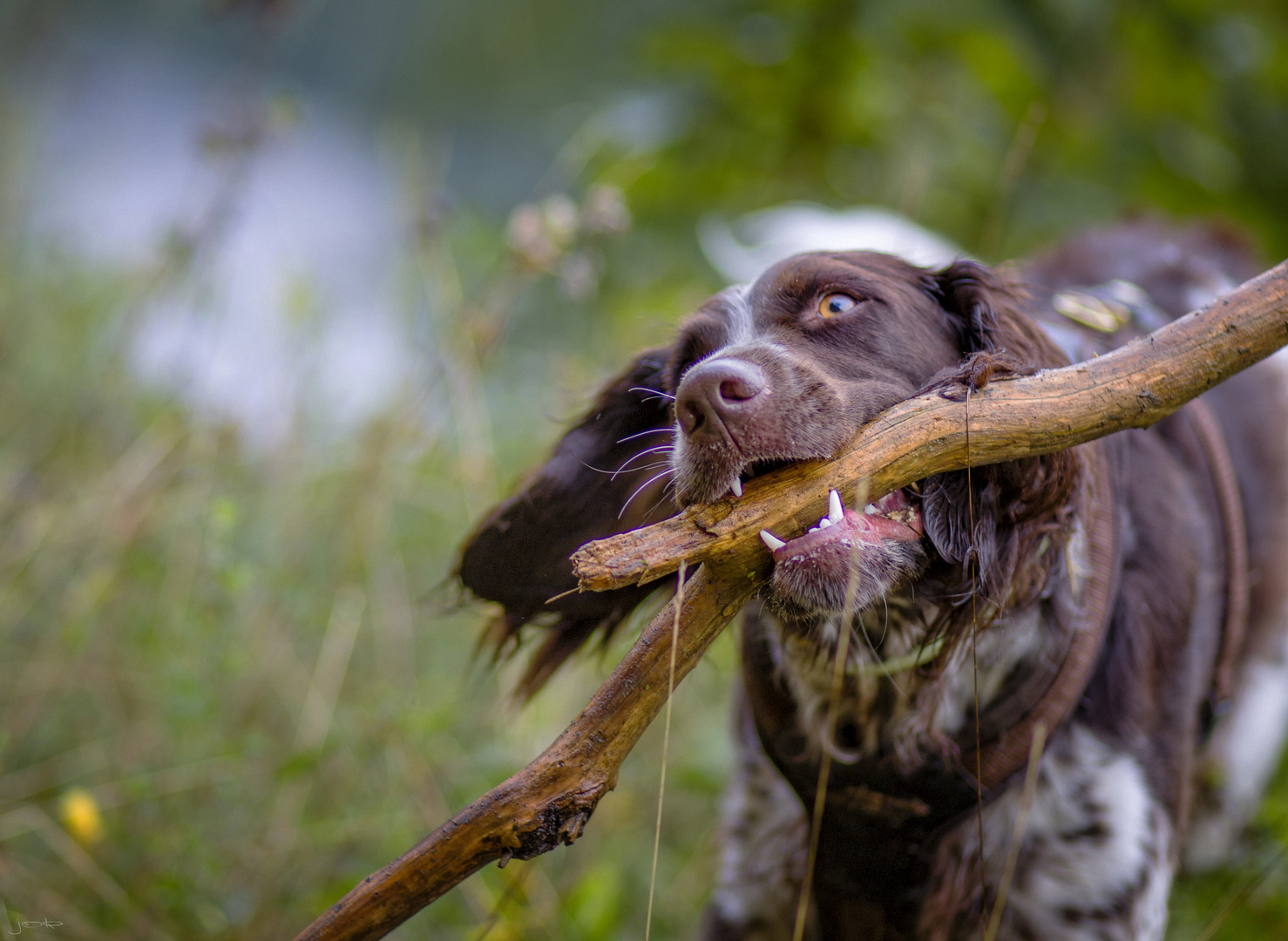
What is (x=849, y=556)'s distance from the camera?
1.43 meters

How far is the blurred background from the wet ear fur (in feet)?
1.89

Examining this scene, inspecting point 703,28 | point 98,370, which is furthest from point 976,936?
point 703,28

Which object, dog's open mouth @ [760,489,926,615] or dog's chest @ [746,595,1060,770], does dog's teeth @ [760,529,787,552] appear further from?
dog's chest @ [746,595,1060,770]

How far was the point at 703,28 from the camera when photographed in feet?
14.1

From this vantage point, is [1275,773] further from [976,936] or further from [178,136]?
[178,136]

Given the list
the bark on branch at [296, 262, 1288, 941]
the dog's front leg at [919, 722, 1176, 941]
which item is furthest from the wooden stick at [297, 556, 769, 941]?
the dog's front leg at [919, 722, 1176, 941]

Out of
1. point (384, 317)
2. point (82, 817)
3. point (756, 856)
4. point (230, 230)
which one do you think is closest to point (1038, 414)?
point (756, 856)

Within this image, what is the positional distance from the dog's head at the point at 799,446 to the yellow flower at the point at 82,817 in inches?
31.7

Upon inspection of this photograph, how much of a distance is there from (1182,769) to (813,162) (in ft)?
10.5

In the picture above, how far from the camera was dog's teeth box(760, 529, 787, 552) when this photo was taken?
1.34 metres

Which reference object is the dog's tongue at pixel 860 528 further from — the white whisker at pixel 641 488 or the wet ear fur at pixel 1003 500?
the white whisker at pixel 641 488

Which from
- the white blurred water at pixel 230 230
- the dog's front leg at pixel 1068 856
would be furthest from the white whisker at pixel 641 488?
the white blurred water at pixel 230 230

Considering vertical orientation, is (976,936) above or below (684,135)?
below

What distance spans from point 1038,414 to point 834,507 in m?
0.28
